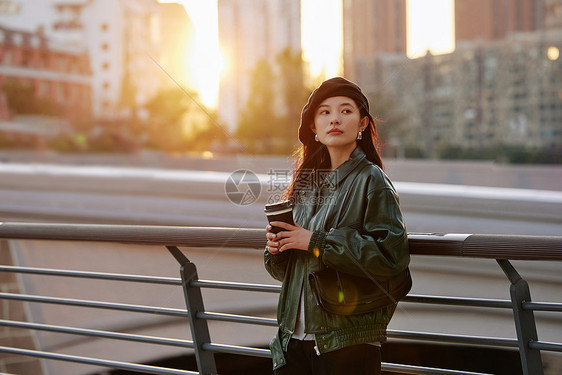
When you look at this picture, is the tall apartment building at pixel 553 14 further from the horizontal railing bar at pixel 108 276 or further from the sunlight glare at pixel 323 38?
the horizontal railing bar at pixel 108 276

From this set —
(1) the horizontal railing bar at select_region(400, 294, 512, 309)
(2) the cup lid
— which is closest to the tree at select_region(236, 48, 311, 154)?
(1) the horizontal railing bar at select_region(400, 294, 512, 309)

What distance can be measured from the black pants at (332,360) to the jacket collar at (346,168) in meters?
0.46

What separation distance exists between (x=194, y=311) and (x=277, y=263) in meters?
0.85

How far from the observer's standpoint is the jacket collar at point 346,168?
1.91 meters

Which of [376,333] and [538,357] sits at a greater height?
[376,333]

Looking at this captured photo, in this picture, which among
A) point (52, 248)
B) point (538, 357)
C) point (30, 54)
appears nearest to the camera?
point (538, 357)

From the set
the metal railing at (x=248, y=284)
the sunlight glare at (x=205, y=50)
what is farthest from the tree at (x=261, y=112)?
the metal railing at (x=248, y=284)

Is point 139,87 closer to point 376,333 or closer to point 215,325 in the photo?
point 215,325

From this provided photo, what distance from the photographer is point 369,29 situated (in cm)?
765

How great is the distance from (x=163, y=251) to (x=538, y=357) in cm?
687

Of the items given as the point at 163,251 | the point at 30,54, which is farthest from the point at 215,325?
the point at 30,54

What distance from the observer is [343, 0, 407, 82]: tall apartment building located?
5.24m

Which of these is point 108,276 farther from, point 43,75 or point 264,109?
point 43,75

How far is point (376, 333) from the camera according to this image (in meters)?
1.88
